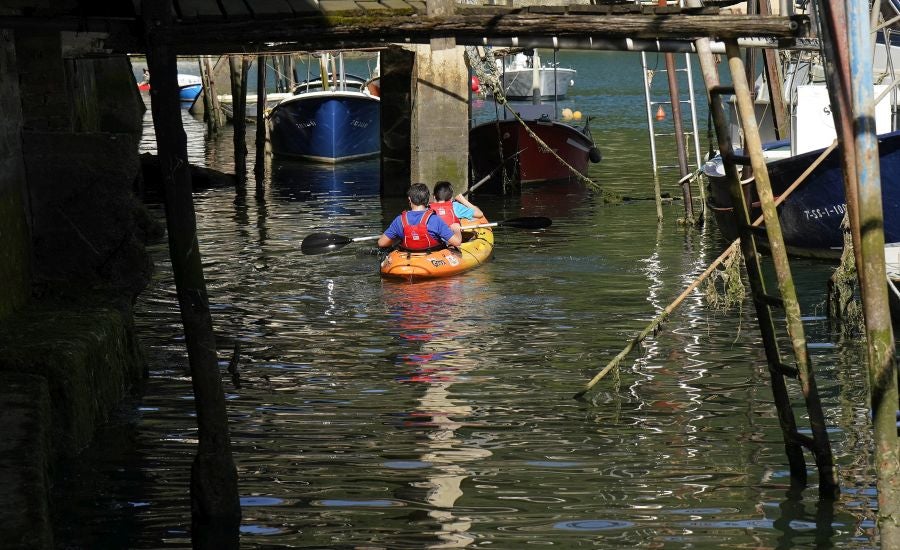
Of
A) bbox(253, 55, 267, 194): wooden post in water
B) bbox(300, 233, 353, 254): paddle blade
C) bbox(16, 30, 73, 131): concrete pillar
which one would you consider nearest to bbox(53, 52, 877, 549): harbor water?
bbox(300, 233, 353, 254): paddle blade

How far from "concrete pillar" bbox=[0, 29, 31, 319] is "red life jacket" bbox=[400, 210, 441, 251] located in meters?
6.68

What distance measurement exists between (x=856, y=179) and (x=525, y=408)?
4.69 m

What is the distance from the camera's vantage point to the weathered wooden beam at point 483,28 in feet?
22.4

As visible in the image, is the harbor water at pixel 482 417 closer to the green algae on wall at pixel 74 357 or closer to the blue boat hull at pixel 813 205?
the green algae on wall at pixel 74 357

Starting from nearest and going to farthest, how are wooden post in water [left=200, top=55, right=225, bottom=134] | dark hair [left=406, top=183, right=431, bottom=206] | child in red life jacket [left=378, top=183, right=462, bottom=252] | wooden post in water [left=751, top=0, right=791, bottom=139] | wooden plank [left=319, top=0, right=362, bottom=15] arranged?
wooden plank [left=319, top=0, right=362, bottom=15], dark hair [left=406, top=183, right=431, bottom=206], child in red life jacket [left=378, top=183, right=462, bottom=252], wooden post in water [left=751, top=0, right=791, bottom=139], wooden post in water [left=200, top=55, right=225, bottom=134]

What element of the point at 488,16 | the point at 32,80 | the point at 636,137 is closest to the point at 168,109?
the point at 488,16

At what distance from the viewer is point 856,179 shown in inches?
209

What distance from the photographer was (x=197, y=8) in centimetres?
788

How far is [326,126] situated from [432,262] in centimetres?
1665

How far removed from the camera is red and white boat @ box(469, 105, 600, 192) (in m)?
25.3

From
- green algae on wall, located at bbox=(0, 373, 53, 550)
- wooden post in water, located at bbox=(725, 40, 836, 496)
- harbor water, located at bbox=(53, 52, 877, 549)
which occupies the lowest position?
harbor water, located at bbox=(53, 52, 877, 549)

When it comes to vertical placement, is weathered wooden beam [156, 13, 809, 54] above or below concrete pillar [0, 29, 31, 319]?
above

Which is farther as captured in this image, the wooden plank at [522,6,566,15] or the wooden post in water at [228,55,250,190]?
the wooden post in water at [228,55,250,190]

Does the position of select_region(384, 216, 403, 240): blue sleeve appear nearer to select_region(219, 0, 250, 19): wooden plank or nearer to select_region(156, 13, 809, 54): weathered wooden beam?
select_region(219, 0, 250, 19): wooden plank
